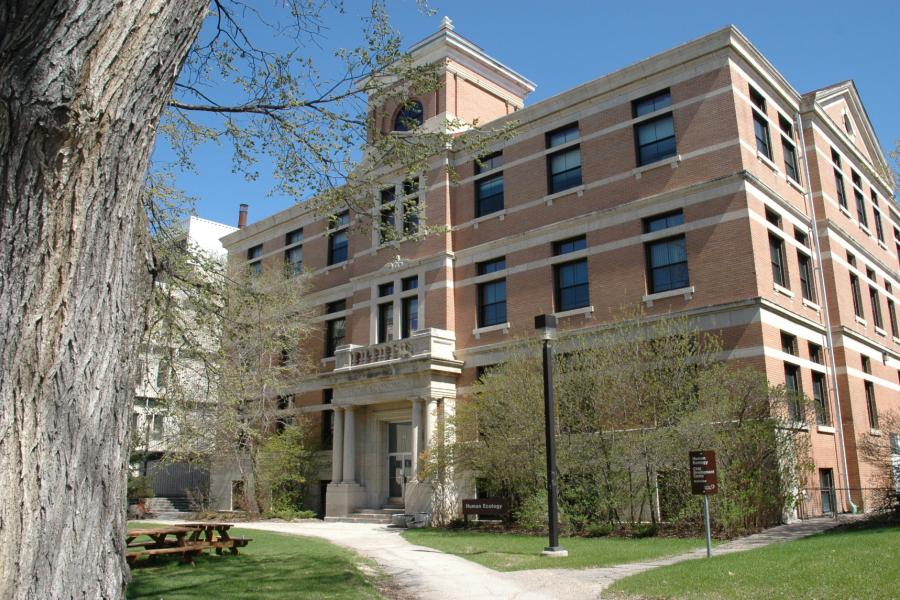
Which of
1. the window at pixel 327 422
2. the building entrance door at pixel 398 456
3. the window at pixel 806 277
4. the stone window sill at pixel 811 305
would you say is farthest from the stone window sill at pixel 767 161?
the window at pixel 327 422

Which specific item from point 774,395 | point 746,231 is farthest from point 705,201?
point 774,395

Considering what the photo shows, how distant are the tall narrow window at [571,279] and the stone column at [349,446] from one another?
9.28 m

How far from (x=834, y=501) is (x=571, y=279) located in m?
10.1

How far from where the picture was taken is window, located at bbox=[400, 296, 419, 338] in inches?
1159

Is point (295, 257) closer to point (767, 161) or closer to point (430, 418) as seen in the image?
point (430, 418)

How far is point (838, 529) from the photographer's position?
54.0ft

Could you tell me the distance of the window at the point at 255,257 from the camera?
125 feet

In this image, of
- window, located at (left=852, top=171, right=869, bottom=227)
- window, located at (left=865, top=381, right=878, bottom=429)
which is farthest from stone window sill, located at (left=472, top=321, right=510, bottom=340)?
window, located at (left=852, top=171, right=869, bottom=227)

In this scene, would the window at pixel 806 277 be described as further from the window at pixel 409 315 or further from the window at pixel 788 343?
the window at pixel 409 315

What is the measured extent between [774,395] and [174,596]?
Result: 563 inches

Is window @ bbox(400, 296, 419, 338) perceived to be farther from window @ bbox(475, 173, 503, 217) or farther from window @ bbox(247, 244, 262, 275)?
window @ bbox(247, 244, 262, 275)

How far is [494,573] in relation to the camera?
1284 cm

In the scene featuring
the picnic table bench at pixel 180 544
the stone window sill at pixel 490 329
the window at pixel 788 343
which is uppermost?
the stone window sill at pixel 490 329

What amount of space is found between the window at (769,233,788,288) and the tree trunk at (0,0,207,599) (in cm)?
2145
